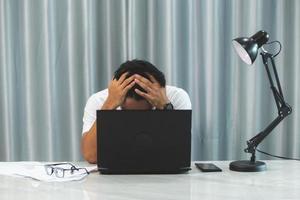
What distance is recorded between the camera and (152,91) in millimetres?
1780

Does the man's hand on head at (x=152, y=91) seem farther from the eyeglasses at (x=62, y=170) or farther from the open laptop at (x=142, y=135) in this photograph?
the eyeglasses at (x=62, y=170)

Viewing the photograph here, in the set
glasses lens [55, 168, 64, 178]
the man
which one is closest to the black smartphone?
the man

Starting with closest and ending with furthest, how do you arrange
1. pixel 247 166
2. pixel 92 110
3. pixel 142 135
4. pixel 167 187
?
pixel 167 187 → pixel 142 135 → pixel 247 166 → pixel 92 110

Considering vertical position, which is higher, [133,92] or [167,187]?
[133,92]

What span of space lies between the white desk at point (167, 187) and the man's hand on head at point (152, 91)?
0.36 m

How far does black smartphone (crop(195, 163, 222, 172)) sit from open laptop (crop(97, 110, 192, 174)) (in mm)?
137

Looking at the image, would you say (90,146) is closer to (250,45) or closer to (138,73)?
(138,73)

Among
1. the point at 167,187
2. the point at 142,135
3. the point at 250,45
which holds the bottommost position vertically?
the point at 167,187

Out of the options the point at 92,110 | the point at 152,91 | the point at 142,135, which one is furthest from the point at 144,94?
the point at 92,110

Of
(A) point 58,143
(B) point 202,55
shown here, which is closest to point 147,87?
(B) point 202,55

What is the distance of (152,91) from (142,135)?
13.3 inches

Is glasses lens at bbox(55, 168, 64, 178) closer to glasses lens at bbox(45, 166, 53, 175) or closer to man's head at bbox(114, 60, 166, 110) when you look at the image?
glasses lens at bbox(45, 166, 53, 175)

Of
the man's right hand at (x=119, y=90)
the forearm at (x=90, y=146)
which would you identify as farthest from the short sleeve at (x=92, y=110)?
the man's right hand at (x=119, y=90)

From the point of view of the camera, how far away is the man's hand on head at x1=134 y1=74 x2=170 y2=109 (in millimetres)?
1765
